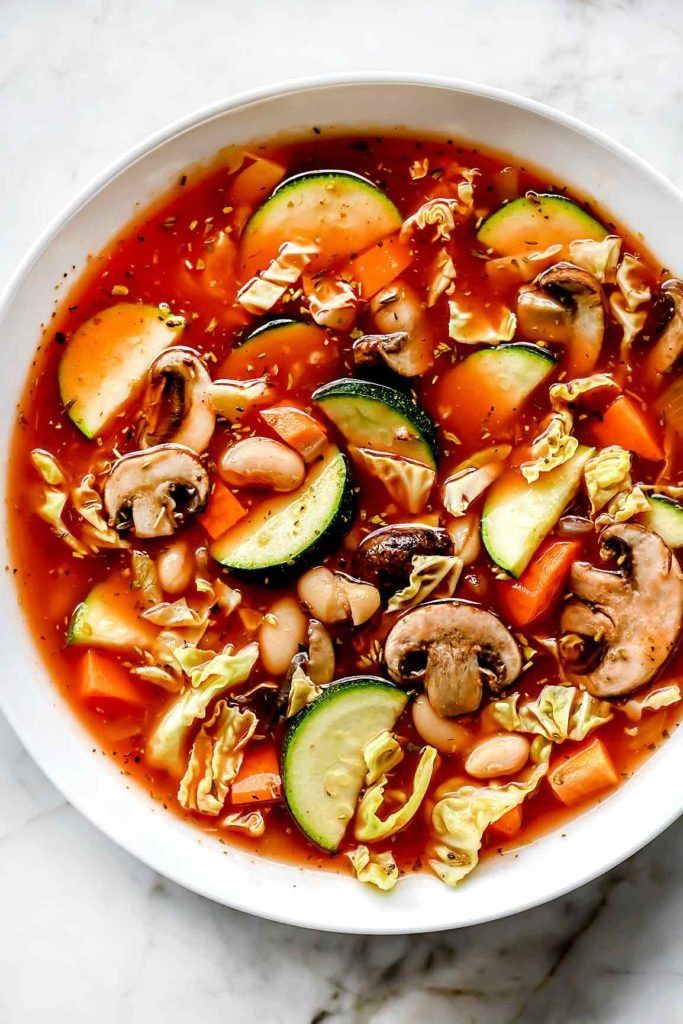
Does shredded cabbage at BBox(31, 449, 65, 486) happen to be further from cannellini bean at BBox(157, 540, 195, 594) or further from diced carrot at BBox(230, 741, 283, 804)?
diced carrot at BBox(230, 741, 283, 804)

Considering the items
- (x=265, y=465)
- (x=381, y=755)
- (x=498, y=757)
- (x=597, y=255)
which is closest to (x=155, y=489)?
(x=265, y=465)

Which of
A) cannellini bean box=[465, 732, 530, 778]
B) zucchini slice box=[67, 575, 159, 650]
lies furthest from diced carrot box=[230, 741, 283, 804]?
cannellini bean box=[465, 732, 530, 778]

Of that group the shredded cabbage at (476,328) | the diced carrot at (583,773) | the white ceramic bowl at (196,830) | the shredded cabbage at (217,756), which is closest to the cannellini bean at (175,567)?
the shredded cabbage at (217,756)

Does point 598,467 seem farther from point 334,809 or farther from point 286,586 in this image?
point 334,809

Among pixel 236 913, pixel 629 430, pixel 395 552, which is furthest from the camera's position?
pixel 236 913

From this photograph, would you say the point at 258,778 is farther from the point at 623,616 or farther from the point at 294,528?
the point at 623,616

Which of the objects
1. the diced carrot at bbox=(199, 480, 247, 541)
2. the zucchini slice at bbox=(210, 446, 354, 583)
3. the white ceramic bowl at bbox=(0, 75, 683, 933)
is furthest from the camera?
the diced carrot at bbox=(199, 480, 247, 541)
